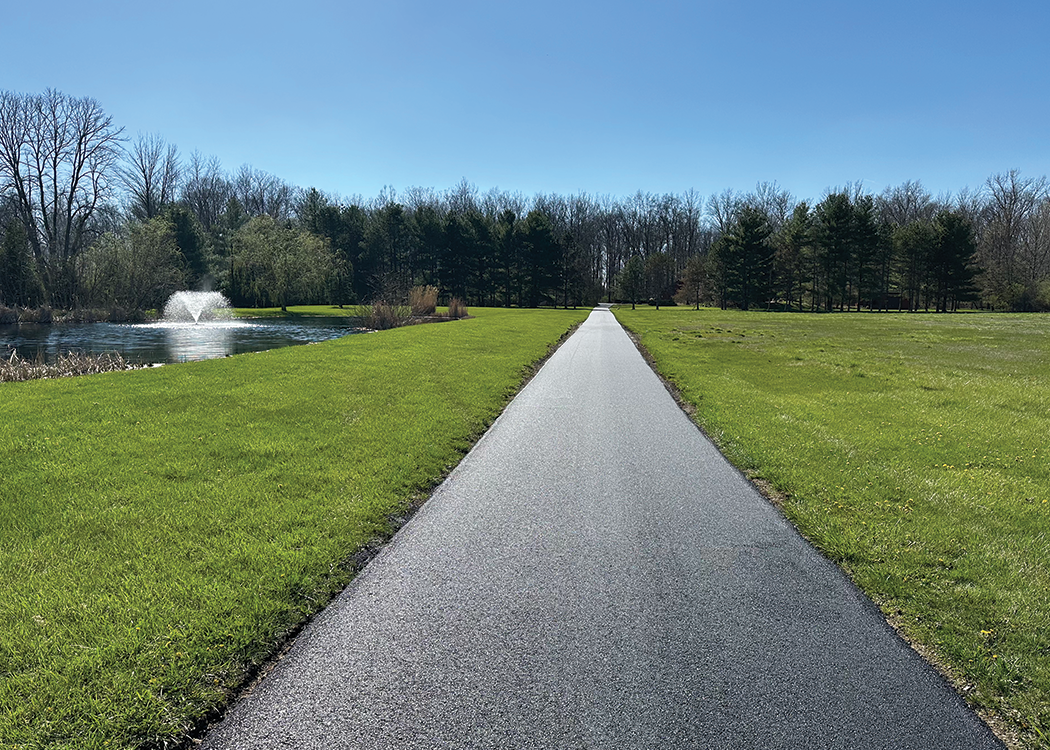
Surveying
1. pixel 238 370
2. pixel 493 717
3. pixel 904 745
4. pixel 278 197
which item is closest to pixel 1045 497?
pixel 904 745

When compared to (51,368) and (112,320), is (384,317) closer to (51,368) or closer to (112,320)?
(112,320)

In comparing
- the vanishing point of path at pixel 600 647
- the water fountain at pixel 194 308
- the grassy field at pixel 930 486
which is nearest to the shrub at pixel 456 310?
the water fountain at pixel 194 308

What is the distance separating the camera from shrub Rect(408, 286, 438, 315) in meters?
36.9

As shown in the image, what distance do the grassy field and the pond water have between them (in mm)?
19544

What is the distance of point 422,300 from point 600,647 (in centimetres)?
3561

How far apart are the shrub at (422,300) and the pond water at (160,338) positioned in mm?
5077

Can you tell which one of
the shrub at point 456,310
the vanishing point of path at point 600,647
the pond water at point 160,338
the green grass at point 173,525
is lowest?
the vanishing point of path at point 600,647

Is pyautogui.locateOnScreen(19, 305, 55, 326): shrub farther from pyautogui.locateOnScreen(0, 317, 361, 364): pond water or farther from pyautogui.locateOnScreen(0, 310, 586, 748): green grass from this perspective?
pyautogui.locateOnScreen(0, 310, 586, 748): green grass

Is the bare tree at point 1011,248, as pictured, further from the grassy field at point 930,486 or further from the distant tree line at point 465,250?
the grassy field at point 930,486

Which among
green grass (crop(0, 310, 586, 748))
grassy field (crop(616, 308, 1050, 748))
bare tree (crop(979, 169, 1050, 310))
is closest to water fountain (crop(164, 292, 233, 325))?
green grass (crop(0, 310, 586, 748))

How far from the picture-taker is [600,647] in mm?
2900

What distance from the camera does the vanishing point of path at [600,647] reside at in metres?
2.36

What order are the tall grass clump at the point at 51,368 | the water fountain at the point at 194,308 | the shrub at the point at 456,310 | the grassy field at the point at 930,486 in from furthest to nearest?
the water fountain at the point at 194,308, the shrub at the point at 456,310, the tall grass clump at the point at 51,368, the grassy field at the point at 930,486

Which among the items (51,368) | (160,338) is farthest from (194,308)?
(51,368)
